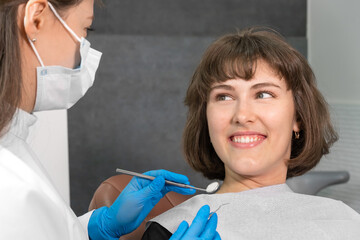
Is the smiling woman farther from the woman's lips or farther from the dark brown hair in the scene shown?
the dark brown hair

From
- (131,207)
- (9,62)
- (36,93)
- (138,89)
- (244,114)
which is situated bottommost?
(138,89)

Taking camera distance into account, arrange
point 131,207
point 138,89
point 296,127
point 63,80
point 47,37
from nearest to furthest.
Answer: point 47,37, point 63,80, point 131,207, point 296,127, point 138,89

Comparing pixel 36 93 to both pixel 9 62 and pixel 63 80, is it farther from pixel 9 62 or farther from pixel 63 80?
pixel 9 62

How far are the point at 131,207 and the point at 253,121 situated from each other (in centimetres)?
43

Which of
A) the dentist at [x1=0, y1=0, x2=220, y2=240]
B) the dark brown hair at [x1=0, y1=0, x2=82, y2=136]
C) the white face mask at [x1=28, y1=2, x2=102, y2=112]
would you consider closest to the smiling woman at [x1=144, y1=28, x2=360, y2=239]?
the dentist at [x1=0, y1=0, x2=220, y2=240]

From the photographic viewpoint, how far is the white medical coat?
3.30 ft

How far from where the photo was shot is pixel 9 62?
104 cm

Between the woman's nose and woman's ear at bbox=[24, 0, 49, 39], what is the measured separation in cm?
62

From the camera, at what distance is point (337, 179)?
8.75 feet

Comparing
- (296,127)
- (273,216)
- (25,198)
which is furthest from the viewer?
(296,127)

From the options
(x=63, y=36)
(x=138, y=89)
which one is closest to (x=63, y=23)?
(x=63, y=36)

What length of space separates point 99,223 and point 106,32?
1465 millimetres

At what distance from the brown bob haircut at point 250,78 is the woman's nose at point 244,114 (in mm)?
79

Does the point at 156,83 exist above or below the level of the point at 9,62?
below
